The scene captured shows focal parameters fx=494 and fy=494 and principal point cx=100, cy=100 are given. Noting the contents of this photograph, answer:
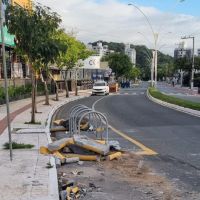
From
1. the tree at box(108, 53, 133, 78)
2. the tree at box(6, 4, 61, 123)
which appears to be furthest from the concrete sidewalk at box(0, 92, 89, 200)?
the tree at box(108, 53, 133, 78)

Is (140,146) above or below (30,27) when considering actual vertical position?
below

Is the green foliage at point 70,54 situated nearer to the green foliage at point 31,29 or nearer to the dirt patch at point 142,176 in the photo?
the green foliage at point 31,29

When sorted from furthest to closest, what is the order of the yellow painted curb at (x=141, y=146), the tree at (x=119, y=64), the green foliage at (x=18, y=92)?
the tree at (x=119, y=64) < the green foliage at (x=18, y=92) < the yellow painted curb at (x=141, y=146)

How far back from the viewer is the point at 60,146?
461 inches

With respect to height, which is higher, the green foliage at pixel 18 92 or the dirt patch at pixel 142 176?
the dirt patch at pixel 142 176

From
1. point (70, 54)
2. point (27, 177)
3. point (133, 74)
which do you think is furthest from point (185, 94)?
point (133, 74)

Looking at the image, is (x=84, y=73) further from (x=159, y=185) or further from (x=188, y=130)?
(x=159, y=185)

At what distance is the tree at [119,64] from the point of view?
115m

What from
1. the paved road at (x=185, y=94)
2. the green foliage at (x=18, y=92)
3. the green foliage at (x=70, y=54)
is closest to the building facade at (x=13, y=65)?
the green foliage at (x=18, y=92)

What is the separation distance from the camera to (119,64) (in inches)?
4508

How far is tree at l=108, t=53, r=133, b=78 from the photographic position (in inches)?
4518

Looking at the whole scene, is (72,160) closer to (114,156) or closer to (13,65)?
(114,156)

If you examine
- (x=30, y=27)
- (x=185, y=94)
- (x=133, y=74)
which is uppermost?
(x=30, y=27)

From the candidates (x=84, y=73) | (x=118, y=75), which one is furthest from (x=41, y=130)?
(x=118, y=75)
